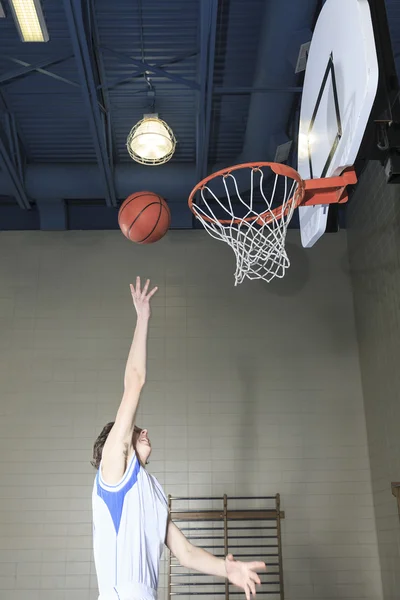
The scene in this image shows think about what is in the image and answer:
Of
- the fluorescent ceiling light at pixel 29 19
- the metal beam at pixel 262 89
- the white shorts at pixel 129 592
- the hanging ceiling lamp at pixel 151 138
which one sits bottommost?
the white shorts at pixel 129 592

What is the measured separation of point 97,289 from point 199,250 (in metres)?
1.42

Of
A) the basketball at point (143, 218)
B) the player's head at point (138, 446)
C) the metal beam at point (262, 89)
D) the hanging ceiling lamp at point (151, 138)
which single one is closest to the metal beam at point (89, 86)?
the hanging ceiling lamp at point (151, 138)

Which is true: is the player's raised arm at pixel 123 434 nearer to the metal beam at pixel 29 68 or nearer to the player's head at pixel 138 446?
the player's head at pixel 138 446

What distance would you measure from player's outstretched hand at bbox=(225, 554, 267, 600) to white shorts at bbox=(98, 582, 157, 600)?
0.38 m

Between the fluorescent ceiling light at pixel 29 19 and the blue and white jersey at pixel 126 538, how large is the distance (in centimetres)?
360

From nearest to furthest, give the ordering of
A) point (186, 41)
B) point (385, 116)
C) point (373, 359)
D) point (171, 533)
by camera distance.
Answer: point (171, 533) → point (385, 116) → point (186, 41) → point (373, 359)

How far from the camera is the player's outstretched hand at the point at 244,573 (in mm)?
2594

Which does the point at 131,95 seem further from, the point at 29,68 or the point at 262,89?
the point at 262,89

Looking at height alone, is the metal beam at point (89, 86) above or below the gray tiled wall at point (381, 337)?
above

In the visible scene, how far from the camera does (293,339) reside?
7508mm

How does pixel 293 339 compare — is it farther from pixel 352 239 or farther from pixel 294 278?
pixel 352 239

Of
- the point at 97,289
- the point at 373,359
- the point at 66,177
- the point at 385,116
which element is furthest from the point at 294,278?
the point at 385,116

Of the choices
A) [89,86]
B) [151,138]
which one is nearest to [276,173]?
[151,138]

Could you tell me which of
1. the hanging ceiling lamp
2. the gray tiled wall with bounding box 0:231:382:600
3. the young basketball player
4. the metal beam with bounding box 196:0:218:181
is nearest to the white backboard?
the metal beam with bounding box 196:0:218:181
